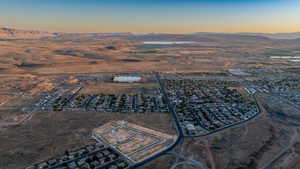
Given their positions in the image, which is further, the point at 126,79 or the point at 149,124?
the point at 126,79

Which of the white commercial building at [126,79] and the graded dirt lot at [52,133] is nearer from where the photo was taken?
the graded dirt lot at [52,133]

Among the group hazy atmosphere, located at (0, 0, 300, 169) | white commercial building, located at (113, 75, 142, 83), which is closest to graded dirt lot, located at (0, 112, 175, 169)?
hazy atmosphere, located at (0, 0, 300, 169)

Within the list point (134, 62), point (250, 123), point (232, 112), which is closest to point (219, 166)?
point (250, 123)

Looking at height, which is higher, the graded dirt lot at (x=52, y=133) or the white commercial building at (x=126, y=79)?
the white commercial building at (x=126, y=79)

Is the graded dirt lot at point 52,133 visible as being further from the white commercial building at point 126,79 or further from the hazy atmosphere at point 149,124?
the white commercial building at point 126,79

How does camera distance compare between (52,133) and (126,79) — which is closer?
(52,133)

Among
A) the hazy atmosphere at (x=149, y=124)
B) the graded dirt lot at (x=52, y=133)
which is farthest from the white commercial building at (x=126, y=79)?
the graded dirt lot at (x=52, y=133)

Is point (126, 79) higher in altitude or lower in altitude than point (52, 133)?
higher

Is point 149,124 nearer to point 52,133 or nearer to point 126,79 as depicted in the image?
point 52,133

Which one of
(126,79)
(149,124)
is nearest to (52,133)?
(149,124)

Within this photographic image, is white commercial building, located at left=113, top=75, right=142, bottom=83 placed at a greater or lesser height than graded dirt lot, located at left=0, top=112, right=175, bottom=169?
greater

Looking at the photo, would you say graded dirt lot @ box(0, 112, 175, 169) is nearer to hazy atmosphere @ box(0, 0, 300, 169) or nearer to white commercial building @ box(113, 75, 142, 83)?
hazy atmosphere @ box(0, 0, 300, 169)

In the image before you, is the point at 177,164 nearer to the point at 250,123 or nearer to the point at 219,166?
the point at 219,166
